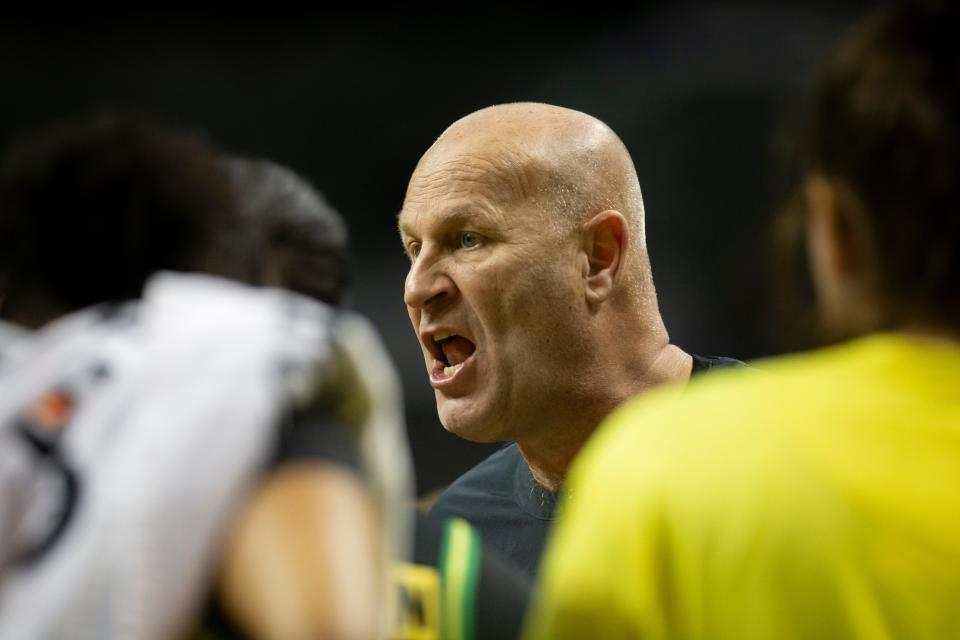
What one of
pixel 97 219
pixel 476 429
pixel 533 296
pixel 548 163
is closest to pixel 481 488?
pixel 476 429

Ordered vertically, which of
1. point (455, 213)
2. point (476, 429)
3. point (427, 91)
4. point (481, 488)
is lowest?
point (481, 488)

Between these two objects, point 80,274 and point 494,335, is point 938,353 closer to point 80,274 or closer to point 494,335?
point 80,274

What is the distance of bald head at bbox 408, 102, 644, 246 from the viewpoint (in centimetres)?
229

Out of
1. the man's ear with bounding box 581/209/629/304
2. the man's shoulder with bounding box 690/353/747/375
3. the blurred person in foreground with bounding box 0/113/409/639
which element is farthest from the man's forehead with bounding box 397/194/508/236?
the blurred person in foreground with bounding box 0/113/409/639

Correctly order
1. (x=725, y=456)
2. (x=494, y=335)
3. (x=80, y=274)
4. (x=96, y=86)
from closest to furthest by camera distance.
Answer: (x=725, y=456) → (x=80, y=274) → (x=494, y=335) → (x=96, y=86)

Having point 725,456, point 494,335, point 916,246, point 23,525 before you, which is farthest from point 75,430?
point 494,335

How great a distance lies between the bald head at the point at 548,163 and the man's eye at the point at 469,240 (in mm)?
89

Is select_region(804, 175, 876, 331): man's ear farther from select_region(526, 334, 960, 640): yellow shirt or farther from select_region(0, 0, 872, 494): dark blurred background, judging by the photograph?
select_region(0, 0, 872, 494): dark blurred background

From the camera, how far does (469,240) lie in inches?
90.9

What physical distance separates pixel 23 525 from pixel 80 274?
22cm

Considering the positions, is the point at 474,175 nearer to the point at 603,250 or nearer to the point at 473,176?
the point at 473,176

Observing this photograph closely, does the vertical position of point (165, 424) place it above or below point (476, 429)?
above

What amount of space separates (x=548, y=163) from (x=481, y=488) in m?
0.65

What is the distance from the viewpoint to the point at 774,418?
0.90 metres
